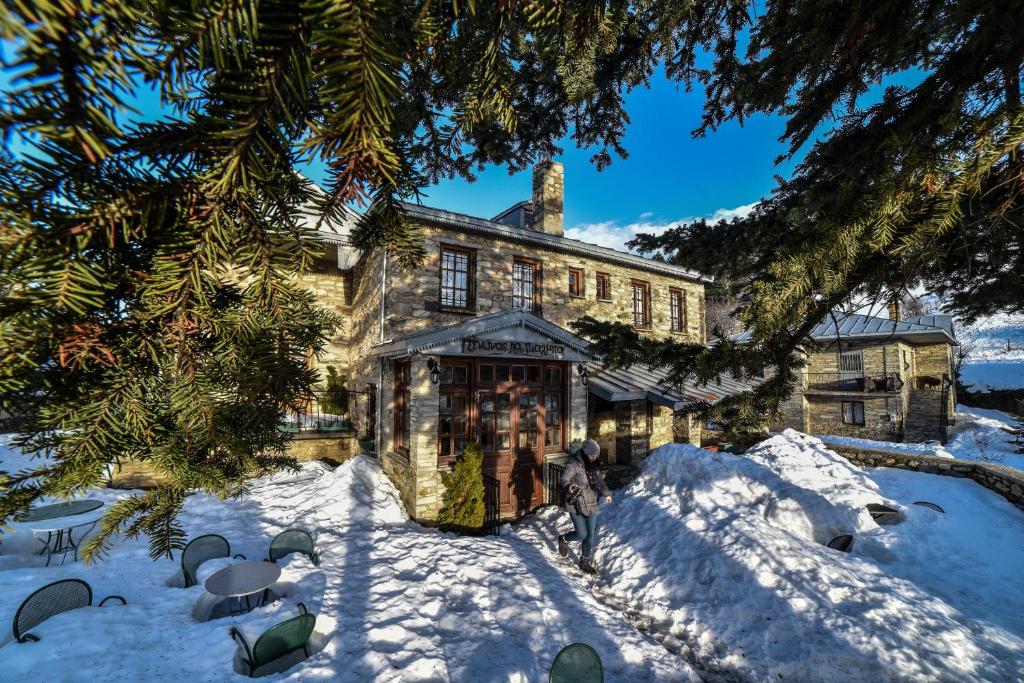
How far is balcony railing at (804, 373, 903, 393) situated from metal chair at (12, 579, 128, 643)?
2943cm

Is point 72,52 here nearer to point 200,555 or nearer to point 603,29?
point 603,29

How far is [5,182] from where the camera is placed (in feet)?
2.23

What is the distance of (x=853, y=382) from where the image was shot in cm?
2247

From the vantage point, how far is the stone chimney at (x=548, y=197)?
1269 cm

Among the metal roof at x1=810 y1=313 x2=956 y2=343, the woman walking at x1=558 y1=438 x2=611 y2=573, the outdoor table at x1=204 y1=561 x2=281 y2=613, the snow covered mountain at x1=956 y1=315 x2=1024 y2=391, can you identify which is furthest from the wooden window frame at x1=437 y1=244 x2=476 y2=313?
the snow covered mountain at x1=956 y1=315 x2=1024 y2=391

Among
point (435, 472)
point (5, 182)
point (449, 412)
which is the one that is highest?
point (5, 182)

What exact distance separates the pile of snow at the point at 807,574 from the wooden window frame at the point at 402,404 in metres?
3.38

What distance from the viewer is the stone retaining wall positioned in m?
8.79

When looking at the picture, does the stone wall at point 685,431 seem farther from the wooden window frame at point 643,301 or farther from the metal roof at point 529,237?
the metal roof at point 529,237

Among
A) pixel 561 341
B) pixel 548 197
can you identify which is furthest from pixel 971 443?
pixel 548 197

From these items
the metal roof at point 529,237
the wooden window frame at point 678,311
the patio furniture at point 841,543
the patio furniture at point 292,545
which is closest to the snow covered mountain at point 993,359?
the wooden window frame at point 678,311

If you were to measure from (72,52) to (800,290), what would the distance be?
10.2 ft

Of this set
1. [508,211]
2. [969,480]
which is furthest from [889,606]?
[508,211]

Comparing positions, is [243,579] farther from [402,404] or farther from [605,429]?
[605,429]
